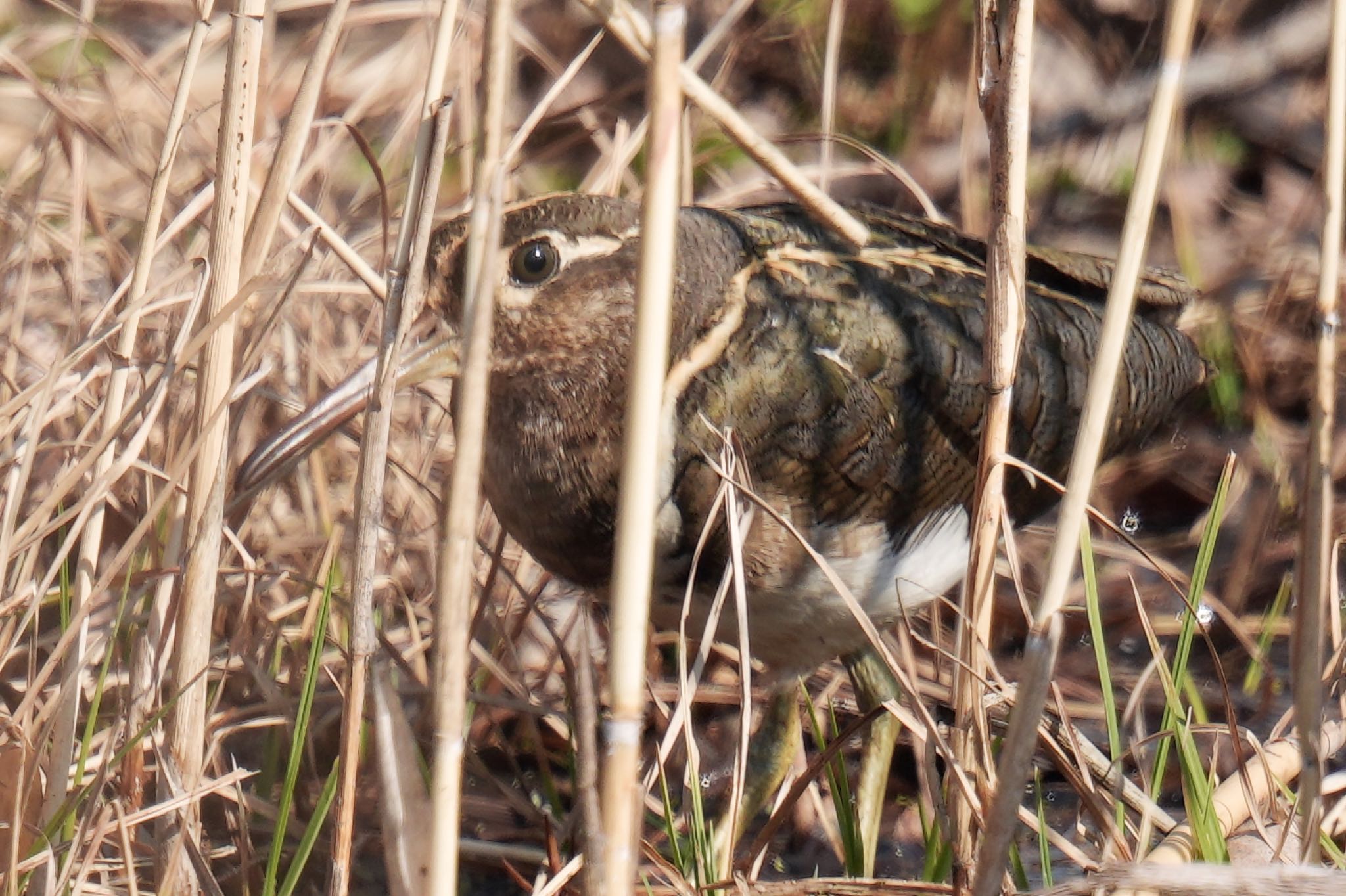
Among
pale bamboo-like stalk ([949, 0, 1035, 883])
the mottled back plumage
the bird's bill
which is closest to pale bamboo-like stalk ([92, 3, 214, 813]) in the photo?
the bird's bill

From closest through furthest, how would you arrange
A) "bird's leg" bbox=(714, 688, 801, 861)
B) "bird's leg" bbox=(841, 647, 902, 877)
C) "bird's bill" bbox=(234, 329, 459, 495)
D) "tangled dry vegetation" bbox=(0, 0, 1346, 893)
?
"tangled dry vegetation" bbox=(0, 0, 1346, 893) → "bird's bill" bbox=(234, 329, 459, 495) → "bird's leg" bbox=(841, 647, 902, 877) → "bird's leg" bbox=(714, 688, 801, 861)

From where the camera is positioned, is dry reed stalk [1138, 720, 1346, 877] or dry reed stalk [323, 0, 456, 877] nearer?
dry reed stalk [323, 0, 456, 877]

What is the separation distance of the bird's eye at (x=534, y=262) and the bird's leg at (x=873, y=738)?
1028 millimetres

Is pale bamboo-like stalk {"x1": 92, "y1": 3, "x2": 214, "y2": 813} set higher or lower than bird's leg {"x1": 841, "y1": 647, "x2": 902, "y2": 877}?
higher

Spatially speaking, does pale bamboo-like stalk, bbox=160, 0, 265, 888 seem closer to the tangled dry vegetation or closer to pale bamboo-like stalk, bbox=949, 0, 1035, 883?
the tangled dry vegetation

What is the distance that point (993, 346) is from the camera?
2.16m

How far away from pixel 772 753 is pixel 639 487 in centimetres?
180

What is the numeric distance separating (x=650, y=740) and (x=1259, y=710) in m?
1.29

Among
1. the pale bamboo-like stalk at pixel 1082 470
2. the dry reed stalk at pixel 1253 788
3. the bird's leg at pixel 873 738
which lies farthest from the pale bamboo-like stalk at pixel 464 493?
the bird's leg at pixel 873 738

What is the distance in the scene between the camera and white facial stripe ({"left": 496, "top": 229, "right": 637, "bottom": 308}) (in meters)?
2.65

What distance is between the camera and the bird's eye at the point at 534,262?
8.70 ft

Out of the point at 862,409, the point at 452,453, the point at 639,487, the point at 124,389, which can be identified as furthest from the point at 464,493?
the point at 452,453

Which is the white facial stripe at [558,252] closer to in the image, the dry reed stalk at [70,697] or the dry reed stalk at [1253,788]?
the dry reed stalk at [70,697]

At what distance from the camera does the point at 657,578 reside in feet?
9.04
